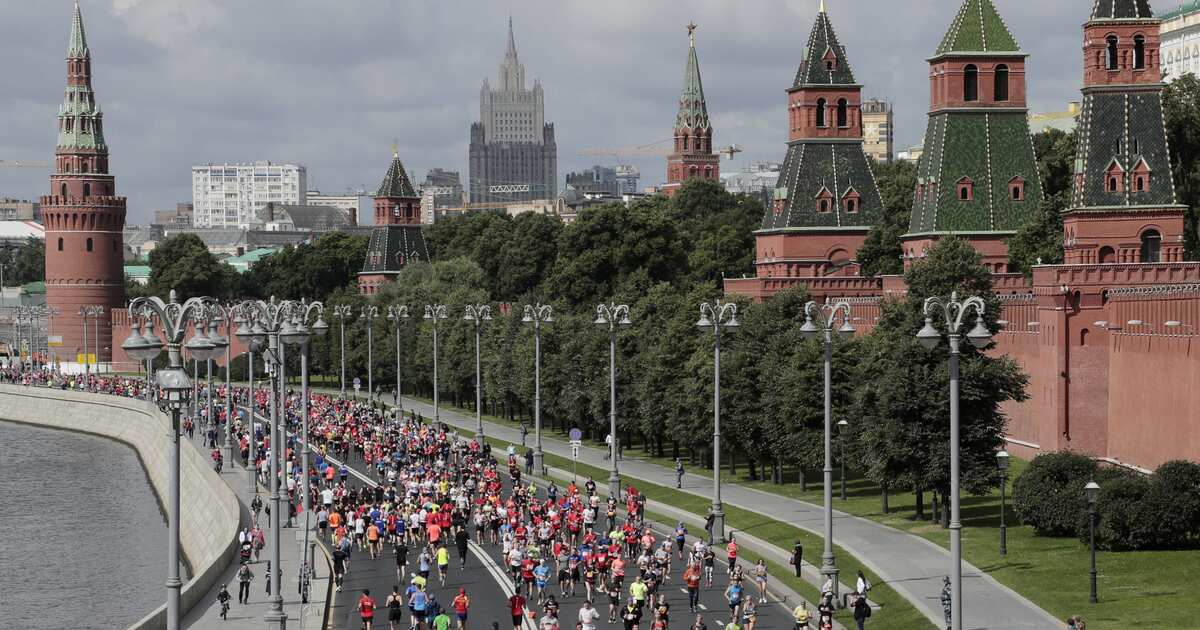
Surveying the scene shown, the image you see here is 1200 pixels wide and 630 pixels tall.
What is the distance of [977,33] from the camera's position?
92188 millimetres

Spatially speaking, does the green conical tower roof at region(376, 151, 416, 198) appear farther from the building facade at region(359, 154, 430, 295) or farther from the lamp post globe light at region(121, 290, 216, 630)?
the lamp post globe light at region(121, 290, 216, 630)

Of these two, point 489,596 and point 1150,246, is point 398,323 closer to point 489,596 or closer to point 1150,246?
point 1150,246

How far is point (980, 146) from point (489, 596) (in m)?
49.3

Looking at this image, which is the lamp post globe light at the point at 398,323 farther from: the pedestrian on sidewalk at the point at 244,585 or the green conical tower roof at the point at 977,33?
the pedestrian on sidewalk at the point at 244,585

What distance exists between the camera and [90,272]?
18512 centimetres

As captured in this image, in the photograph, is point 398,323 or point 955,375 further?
point 398,323

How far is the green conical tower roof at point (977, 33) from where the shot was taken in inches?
3612

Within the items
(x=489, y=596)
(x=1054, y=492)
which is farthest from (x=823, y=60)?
(x=489, y=596)

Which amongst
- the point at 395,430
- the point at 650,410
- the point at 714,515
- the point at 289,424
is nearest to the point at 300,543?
the point at 714,515

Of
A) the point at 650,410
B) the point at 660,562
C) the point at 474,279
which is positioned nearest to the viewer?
the point at 660,562

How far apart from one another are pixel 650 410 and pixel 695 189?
94530 mm

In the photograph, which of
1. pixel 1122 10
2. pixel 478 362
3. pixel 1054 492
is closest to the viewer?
pixel 1054 492

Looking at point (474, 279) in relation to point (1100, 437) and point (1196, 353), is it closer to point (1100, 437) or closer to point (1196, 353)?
point (1100, 437)

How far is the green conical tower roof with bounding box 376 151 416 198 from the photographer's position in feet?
603
